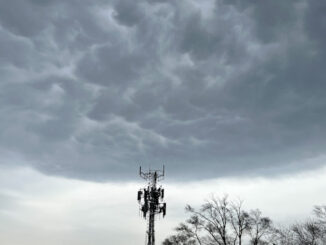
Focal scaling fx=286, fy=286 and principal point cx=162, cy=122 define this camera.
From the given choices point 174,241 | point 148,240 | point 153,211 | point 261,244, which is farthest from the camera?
point 174,241

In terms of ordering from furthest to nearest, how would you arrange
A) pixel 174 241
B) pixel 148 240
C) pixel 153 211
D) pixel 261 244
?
pixel 174 241
pixel 261 244
pixel 153 211
pixel 148 240

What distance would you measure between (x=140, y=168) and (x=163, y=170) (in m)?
3.59

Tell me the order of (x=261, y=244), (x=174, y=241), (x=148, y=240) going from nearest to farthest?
(x=148, y=240) < (x=261, y=244) < (x=174, y=241)

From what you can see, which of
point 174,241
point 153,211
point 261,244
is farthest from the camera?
point 174,241

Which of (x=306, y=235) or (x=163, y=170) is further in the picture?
(x=163, y=170)

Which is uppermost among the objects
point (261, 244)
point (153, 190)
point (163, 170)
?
point (163, 170)

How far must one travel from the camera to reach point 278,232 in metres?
42.5

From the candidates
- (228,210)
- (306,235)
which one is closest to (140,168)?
(228,210)

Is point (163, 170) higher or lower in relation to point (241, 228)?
higher

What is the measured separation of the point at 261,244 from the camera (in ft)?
139

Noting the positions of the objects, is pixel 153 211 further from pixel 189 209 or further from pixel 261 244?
pixel 261 244

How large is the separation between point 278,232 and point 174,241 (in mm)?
21842

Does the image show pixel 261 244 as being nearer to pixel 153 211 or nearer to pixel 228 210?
pixel 228 210

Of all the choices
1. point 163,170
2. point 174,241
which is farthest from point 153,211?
point 174,241
